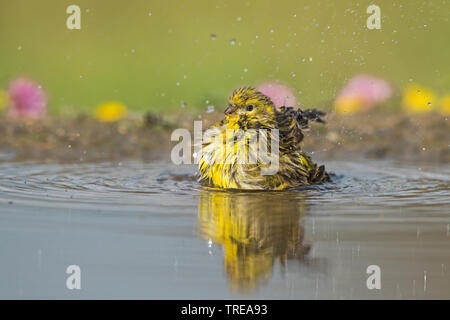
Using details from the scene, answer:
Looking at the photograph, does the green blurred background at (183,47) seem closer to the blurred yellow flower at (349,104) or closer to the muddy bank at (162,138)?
the blurred yellow flower at (349,104)

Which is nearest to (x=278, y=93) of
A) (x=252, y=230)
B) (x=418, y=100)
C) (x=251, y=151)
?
(x=418, y=100)

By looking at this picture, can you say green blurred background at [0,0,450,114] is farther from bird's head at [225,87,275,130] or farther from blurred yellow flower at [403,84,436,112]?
bird's head at [225,87,275,130]

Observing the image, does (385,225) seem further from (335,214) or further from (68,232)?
(68,232)

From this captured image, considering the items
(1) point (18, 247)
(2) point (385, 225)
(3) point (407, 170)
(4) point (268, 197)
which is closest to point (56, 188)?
(4) point (268, 197)

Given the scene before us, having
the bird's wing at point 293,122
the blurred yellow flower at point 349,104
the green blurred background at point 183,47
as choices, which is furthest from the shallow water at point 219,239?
the green blurred background at point 183,47

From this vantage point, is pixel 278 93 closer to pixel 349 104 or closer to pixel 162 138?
pixel 349 104

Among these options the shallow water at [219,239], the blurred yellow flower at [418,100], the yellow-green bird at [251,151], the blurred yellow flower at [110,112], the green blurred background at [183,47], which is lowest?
the shallow water at [219,239]
